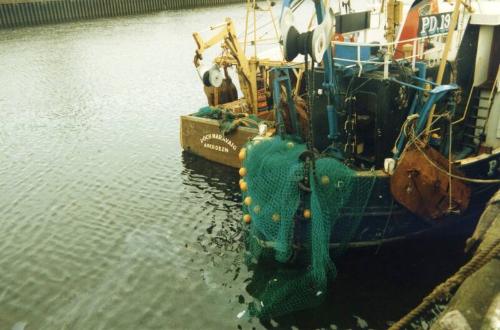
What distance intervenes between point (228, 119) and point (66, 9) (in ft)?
140

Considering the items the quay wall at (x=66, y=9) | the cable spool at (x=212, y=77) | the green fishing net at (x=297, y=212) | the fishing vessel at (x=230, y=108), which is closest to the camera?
the green fishing net at (x=297, y=212)

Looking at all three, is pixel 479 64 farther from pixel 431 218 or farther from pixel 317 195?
pixel 317 195

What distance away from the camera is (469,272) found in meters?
4.47

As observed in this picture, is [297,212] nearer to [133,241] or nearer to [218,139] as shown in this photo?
[133,241]

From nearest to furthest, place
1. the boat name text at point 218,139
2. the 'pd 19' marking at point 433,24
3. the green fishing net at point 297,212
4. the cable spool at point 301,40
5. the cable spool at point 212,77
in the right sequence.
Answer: the cable spool at point 301,40, the green fishing net at point 297,212, the 'pd 19' marking at point 433,24, the boat name text at point 218,139, the cable spool at point 212,77

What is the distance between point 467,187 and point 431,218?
35.6 inches

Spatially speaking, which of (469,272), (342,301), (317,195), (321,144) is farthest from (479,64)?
(469,272)

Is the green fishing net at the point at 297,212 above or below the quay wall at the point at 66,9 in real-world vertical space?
below

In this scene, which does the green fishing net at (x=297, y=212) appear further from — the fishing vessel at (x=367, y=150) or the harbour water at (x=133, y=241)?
the harbour water at (x=133, y=241)

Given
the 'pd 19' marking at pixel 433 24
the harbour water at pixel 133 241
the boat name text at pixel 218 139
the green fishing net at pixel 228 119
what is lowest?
the harbour water at pixel 133 241

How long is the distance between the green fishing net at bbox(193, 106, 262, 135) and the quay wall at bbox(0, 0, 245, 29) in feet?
132

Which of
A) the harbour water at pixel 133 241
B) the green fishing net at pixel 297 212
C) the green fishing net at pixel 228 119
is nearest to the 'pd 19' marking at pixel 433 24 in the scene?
the green fishing net at pixel 297 212

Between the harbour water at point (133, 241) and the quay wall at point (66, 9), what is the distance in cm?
2902

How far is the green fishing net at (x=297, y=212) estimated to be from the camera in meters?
7.36
